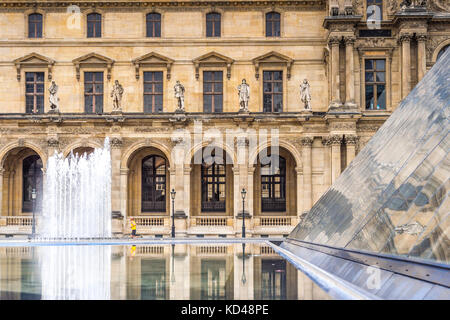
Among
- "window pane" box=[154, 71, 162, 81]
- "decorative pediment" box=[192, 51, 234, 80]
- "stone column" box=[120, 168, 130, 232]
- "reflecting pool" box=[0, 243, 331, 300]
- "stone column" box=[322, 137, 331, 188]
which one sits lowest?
"reflecting pool" box=[0, 243, 331, 300]

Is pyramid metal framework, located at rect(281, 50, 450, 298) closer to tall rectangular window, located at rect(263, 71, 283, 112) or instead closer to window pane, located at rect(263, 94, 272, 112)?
window pane, located at rect(263, 94, 272, 112)

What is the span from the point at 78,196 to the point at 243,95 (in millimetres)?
10294

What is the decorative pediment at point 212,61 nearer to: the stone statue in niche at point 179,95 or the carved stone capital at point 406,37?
the stone statue in niche at point 179,95

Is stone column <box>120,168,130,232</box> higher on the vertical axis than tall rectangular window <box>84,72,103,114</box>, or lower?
lower

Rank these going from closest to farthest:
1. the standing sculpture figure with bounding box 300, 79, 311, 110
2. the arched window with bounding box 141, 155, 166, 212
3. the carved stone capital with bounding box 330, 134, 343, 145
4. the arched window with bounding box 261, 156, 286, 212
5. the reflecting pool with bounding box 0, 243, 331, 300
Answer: the reflecting pool with bounding box 0, 243, 331, 300 → the carved stone capital with bounding box 330, 134, 343, 145 → the standing sculpture figure with bounding box 300, 79, 311, 110 → the arched window with bounding box 261, 156, 286, 212 → the arched window with bounding box 141, 155, 166, 212

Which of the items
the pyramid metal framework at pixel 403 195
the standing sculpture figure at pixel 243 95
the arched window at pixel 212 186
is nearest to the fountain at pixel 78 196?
the arched window at pixel 212 186

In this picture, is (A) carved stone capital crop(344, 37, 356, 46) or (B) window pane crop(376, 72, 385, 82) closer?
(A) carved stone capital crop(344, 37, 356, 46)

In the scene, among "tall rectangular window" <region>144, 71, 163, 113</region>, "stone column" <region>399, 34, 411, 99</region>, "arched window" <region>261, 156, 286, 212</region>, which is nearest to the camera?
"stone column" <region>399, 34, 411, 99</region>

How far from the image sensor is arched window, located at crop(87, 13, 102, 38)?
3491 centimetres

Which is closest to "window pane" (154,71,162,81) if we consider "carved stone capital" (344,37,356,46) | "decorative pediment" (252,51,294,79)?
"decorative pediment" (252,51,294,79)

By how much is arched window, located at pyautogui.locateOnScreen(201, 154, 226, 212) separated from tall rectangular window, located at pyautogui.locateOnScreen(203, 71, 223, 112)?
331cm

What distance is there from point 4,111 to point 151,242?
48.8 ft

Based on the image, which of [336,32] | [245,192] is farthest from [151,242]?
[336,32]

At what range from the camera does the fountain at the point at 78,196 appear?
3097cm
